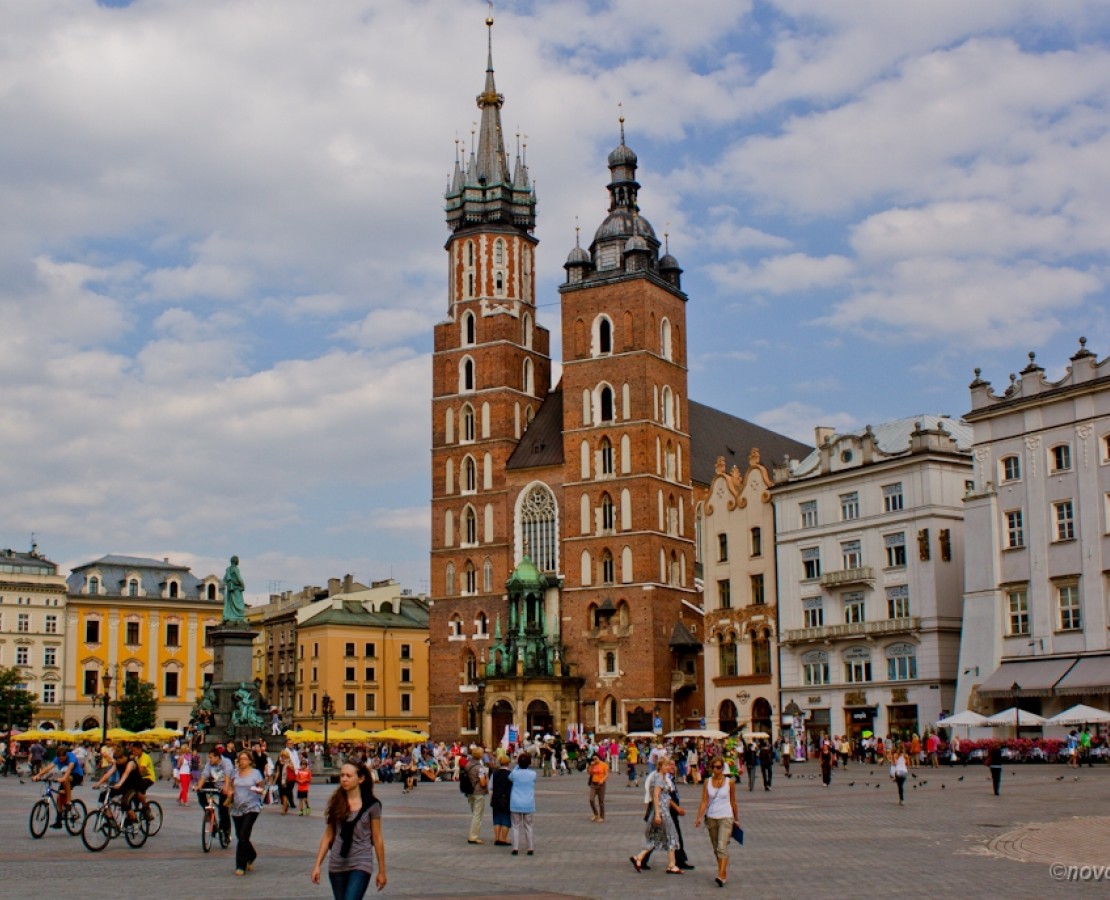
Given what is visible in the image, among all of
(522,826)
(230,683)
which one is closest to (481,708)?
(230,683)

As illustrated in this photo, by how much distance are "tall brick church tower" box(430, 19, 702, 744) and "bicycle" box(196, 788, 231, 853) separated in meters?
56.2

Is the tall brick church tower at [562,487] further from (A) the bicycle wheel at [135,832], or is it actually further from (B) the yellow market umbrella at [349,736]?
(A) the bicycle wheel at [135,832]

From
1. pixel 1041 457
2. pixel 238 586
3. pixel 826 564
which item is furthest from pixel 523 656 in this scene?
pixel 1041 457

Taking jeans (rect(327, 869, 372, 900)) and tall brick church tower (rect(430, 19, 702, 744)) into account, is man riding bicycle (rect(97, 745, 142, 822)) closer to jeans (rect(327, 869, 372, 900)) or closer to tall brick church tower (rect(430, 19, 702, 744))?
jeans (rect(327, 869, 372, 900))

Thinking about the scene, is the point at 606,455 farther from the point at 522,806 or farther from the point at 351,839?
the point at 351,839

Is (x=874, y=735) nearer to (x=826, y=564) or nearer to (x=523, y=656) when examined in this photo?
(x=826, y=564)

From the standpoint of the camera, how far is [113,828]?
22109 mm

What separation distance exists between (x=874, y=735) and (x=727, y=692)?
10.8m

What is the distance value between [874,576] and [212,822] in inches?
1664

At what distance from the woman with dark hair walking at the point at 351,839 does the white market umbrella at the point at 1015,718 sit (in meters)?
39.1

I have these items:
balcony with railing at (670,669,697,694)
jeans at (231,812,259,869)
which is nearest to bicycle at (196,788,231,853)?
jeans at (231,812,259,869)

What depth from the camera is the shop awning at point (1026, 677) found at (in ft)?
164

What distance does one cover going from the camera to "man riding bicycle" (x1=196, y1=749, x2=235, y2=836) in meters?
21.2

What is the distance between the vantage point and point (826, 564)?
62.8 meters
